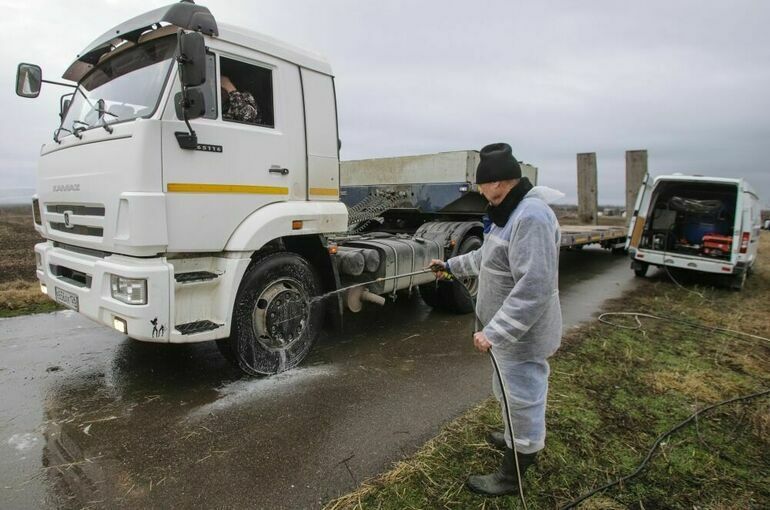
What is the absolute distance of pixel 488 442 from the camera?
117 inches

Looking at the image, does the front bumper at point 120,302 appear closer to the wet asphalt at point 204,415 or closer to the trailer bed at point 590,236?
the wet asphalt at point 204,415

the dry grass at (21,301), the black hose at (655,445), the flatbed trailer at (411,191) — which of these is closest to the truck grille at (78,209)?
the dry grass at (21,301)

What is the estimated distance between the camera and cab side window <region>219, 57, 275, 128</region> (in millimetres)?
3553

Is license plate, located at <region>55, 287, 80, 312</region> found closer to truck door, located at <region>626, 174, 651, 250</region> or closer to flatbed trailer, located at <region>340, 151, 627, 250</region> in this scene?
flatbed trailer, located at <region>340, 151, 627, 250</region>

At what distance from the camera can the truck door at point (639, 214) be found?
30.4 ft

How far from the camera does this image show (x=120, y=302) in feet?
10.3

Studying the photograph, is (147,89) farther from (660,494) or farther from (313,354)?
(660,494)

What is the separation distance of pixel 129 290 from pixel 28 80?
2613 millimetres

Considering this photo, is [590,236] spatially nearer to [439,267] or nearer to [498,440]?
[439,267]

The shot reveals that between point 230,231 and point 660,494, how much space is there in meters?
3.33

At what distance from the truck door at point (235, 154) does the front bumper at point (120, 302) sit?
253mm

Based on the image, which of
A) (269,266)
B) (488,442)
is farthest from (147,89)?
(488,442)

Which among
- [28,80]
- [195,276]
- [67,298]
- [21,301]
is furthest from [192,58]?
[21,301]

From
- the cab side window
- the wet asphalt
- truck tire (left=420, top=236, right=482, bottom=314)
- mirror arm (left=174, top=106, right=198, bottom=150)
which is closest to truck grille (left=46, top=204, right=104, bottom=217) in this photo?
mirror arm (left=174, top=106, right=198, bottom=150)
